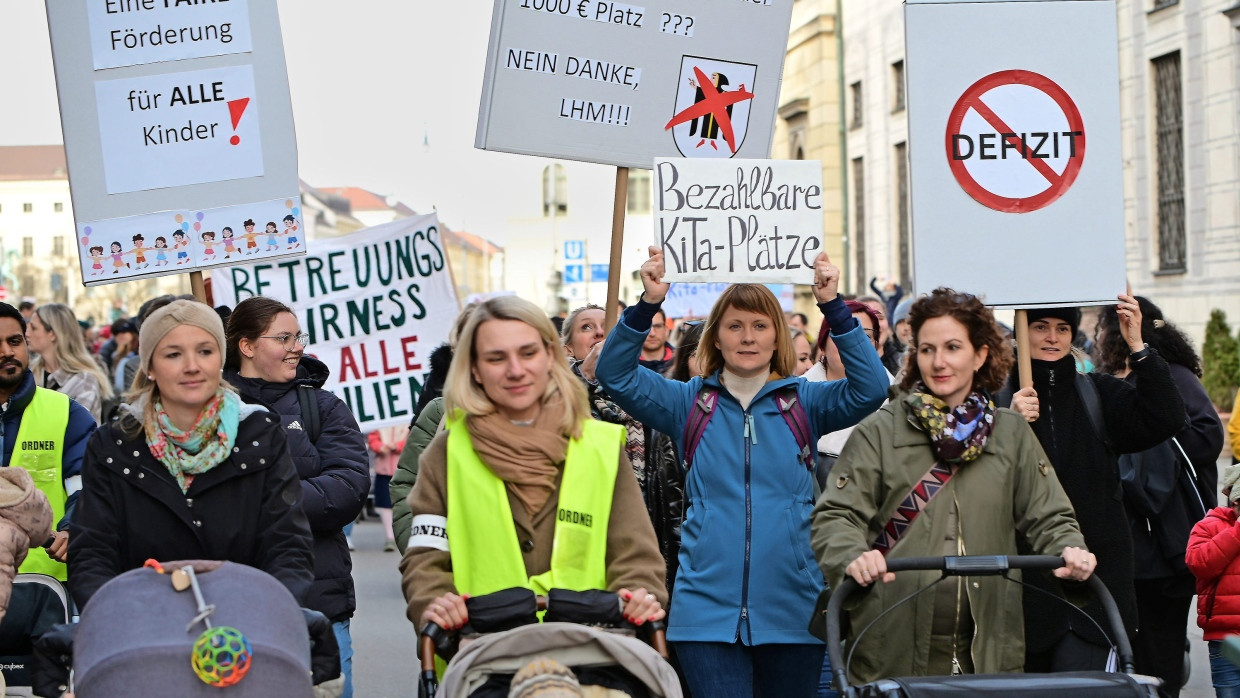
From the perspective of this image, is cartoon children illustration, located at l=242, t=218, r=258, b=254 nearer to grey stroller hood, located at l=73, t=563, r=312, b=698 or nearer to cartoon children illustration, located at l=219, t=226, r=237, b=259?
cartoon children illustration, located at l=219, t=226, r=237, b=259

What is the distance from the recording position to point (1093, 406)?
562 cm

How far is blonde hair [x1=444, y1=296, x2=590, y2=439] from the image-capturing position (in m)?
4.23

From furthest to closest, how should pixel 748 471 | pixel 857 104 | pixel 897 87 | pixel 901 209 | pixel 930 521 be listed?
pixel 857 104 → pixel 901 209 → pixel 897 87 → pixel 748 471 → pixel 930 521

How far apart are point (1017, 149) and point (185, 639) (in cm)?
361

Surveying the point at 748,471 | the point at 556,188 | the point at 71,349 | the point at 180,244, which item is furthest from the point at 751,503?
the point at 556,188

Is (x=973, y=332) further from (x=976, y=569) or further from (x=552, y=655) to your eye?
(x=552, y=655)

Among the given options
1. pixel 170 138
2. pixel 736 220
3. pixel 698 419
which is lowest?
pixel 698 419

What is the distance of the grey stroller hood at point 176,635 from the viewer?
11.4 ft

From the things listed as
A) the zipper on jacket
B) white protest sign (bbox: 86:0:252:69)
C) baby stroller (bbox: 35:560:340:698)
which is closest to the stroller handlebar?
the zipper on jacket

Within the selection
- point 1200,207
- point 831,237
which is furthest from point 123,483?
point 831,237

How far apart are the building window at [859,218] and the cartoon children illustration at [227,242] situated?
1293 inches

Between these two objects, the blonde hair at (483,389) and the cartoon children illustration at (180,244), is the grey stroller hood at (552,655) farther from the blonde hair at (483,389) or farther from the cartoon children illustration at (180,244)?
the cartoon children illustration at (180,244)

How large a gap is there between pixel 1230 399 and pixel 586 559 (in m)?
20.2

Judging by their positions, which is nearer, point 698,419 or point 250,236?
point 698,419
